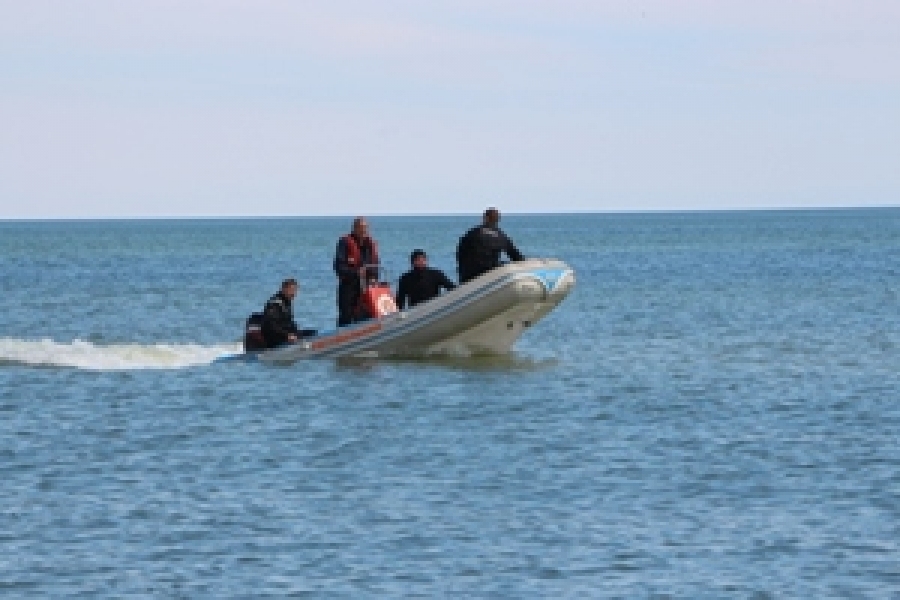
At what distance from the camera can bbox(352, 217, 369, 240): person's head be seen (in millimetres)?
23797

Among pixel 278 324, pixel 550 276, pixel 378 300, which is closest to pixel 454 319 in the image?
pixel 378 300

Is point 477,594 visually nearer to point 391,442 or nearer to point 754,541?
point 754,541

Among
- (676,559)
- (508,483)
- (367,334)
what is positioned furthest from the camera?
(367,334)

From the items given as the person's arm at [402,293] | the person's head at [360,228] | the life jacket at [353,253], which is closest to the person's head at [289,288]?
the life jacket at [353,253]

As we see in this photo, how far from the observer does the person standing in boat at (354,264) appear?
2417 centimetres

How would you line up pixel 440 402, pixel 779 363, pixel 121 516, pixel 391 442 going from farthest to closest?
pixel 779 363
pixel 440 402
pixel 391 442
pixel 121 516

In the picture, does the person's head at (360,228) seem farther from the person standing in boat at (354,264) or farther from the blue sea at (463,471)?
the blue sea at (463,471)

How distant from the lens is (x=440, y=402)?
2127 cm

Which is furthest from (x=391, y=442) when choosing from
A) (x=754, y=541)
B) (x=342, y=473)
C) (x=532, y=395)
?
(x=754, y=541)

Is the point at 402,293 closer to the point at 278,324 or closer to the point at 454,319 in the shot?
the point at 454,319

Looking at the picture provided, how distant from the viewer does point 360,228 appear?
24.0 m

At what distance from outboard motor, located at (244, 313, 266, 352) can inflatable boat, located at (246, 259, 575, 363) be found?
10 centimetres

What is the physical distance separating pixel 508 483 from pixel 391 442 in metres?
2.70

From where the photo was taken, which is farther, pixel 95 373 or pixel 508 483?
pixel 95 373
